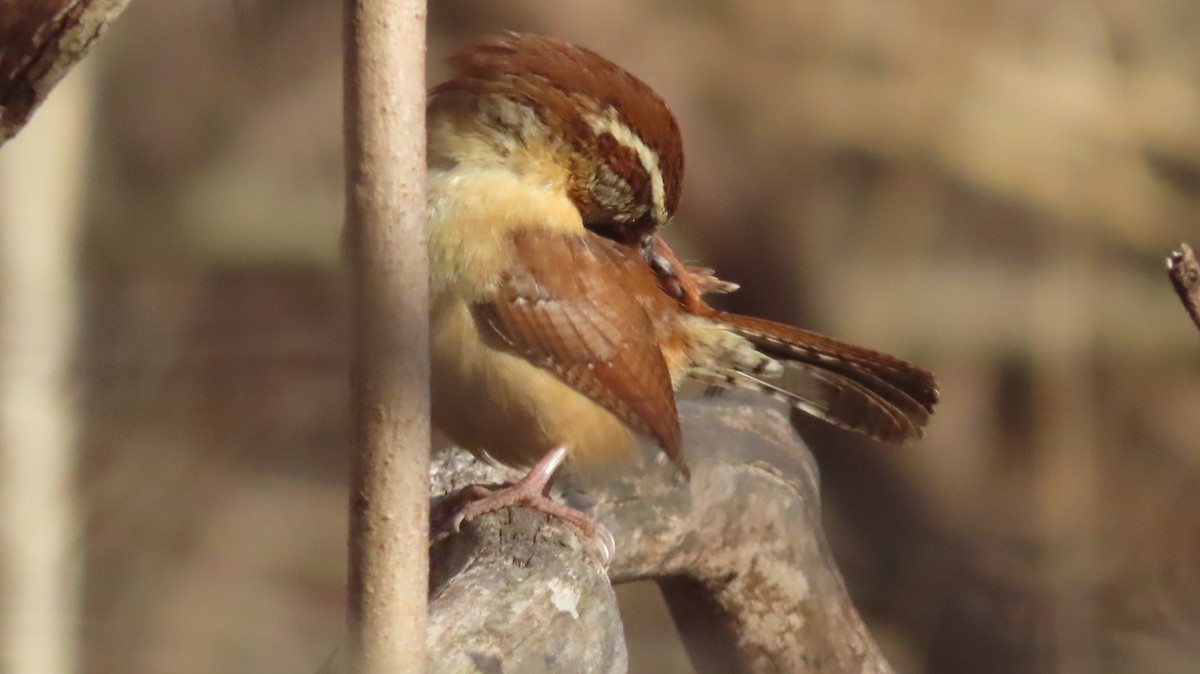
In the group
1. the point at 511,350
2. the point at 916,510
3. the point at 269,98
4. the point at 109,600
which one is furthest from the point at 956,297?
the point at 109,600

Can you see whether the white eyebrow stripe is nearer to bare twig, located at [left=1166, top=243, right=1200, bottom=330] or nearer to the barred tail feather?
the barred tail feather

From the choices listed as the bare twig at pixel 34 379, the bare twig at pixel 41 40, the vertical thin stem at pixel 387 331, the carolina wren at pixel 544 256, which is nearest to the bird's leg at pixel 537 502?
the carolina wren at pixel 544 256

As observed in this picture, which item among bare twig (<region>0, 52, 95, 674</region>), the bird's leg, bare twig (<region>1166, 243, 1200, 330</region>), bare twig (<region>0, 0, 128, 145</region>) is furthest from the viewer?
the bird's leg

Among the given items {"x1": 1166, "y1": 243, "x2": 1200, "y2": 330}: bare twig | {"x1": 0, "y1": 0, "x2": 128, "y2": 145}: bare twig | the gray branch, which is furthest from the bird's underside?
{"x1": 0, "y1": 0, "x2": 128, "y2": 145}: bare twig

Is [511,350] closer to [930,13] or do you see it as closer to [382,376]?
[382,376]

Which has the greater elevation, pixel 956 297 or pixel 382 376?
pixel 956 297
